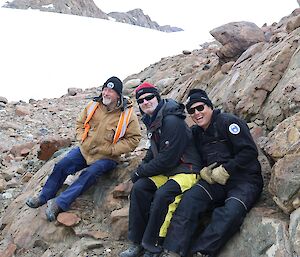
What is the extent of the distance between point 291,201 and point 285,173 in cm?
32

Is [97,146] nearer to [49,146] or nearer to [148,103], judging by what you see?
[148,103]

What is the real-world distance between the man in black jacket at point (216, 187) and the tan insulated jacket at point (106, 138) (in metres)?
1.62

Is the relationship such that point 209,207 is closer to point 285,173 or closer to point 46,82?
point 285,173

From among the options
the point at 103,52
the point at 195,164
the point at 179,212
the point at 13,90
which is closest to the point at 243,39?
the point at 195,164

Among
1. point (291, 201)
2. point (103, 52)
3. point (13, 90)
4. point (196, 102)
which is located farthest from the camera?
point (103, 52)

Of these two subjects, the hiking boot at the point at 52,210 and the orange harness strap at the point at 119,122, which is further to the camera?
the orange harness strap at the point at 119,122

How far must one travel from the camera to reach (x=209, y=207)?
5293 mm

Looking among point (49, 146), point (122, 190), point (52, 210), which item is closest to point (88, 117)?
point (122, 190)

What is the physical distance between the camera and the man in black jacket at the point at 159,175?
5234mm

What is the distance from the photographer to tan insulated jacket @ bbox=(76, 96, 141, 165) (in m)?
6.91

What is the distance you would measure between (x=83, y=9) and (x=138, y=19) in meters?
16.9

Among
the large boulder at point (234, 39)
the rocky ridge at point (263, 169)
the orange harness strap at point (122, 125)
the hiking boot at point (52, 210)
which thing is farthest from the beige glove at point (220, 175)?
the large boulder at point (234, 39)

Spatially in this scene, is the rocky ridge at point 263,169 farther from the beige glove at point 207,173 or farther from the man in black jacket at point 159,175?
the man in black jacket at point 159,175

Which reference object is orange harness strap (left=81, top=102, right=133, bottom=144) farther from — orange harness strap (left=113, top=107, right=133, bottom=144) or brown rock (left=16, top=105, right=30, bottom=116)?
brown rock (left=16, top=105, right=30, bottom=116)
